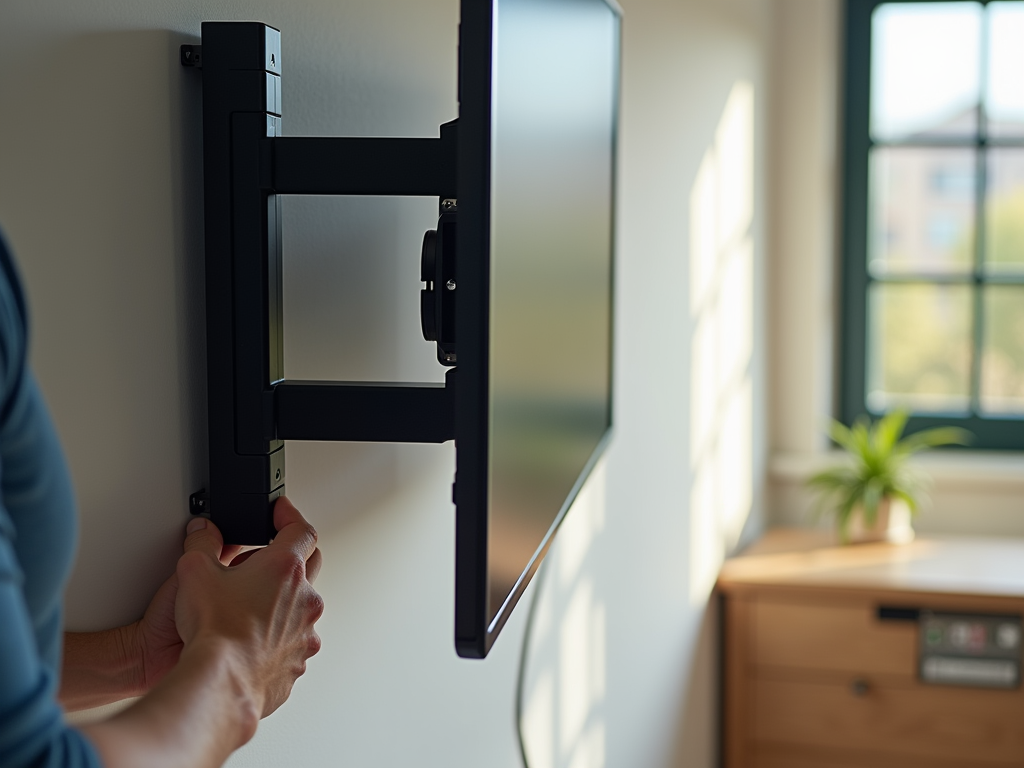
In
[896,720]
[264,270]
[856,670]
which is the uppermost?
[264,270]

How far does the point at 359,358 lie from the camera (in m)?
1.12

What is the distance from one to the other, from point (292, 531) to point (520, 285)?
0.80ft

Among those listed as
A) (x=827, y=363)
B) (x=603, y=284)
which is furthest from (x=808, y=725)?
(x=603, y=284)

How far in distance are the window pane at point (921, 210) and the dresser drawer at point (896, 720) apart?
1297 mm

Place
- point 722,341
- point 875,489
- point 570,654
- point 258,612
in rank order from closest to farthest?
point 258,612
point 570,654
point 722,341
point 875,489

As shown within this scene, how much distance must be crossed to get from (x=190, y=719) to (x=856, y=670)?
7.57ft

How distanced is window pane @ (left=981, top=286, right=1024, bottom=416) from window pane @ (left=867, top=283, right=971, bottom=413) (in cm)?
5

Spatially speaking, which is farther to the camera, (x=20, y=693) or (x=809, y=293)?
(x=809, y=293)

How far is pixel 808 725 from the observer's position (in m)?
2.66

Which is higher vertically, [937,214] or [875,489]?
[937,214]

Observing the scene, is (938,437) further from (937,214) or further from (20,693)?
(20,693)

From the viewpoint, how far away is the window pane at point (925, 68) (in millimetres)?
3244

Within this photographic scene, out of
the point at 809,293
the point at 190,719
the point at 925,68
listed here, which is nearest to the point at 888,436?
the point at 809,293

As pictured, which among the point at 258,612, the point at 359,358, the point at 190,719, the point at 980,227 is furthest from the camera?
the point at 980,227
